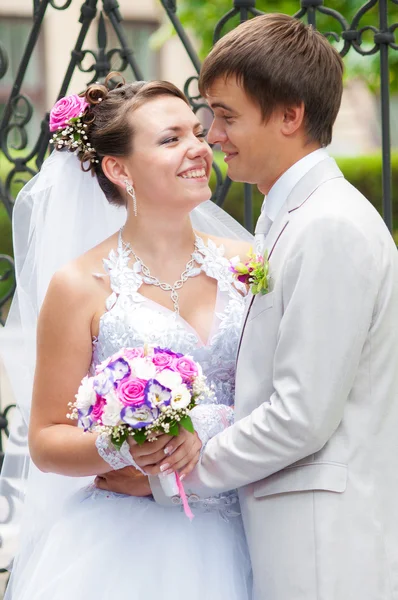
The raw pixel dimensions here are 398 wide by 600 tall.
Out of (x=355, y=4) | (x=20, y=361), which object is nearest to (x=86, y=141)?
(x=20, y=361)

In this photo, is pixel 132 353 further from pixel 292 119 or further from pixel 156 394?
pixel 292 119

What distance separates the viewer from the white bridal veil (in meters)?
3.29

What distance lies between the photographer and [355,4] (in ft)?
30.7

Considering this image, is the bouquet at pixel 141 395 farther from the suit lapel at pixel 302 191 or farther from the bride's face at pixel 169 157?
the bride's face at pixel 169 157

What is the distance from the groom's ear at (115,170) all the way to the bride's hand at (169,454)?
1.02 metres

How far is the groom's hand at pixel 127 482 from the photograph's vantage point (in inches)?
116

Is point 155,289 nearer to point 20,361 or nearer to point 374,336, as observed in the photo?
point 20,361

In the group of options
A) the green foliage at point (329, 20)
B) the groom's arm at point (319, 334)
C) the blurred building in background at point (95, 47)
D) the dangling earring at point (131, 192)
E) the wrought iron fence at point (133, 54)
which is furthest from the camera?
the blurred building in background at point (95, 47)

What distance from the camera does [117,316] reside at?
3037 millimetres

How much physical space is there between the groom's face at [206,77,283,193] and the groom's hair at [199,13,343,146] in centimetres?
2

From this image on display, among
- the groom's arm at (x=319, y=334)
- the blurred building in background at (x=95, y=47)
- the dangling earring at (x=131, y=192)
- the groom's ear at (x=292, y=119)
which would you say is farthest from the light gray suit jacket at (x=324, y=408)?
the blurred building in background at (x=95, y=47)

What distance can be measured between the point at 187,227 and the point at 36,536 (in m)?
1.17

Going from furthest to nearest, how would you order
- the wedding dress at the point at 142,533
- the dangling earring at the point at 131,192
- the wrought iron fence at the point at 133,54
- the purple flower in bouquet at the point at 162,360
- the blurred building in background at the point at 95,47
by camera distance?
the blurred building in background at the point at 95,47, the wrought iron fence at the point at 133,54, the dangling earring at the point at 131,192, the wedding dress at the point at 142,533, the purple flower in bouquet at the point at 162,360

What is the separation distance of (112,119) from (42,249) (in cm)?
52
